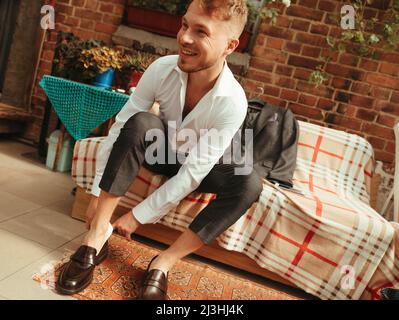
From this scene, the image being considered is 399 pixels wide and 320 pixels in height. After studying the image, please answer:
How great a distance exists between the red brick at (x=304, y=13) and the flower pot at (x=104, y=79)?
1.30m

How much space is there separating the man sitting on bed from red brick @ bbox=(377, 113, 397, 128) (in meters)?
1.45

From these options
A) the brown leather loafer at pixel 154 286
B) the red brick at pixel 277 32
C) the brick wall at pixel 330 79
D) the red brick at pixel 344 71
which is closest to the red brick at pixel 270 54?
the brick wall at pixel 330 79

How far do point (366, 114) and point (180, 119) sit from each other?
1582mm

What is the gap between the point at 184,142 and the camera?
1.33 m

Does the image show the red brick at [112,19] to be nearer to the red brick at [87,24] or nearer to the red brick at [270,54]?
the red brick at [87,24]

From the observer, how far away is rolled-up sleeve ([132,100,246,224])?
1186mm

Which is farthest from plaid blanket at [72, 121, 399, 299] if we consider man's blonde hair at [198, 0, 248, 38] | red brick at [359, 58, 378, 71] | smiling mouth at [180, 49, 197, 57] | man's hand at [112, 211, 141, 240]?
red brick at [359, 58, 378, 71]

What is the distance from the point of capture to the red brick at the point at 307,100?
2328 mm

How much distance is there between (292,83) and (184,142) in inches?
52.5

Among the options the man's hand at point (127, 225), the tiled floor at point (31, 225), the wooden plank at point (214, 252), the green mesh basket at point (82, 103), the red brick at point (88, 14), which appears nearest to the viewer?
the tiled floor at point (31, 225)

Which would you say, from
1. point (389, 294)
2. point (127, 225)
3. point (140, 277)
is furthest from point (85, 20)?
point (389, 294)

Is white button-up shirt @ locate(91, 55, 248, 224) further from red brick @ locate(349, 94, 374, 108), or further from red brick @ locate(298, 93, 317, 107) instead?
red brick @ locate(349, 94, 374, 108)
